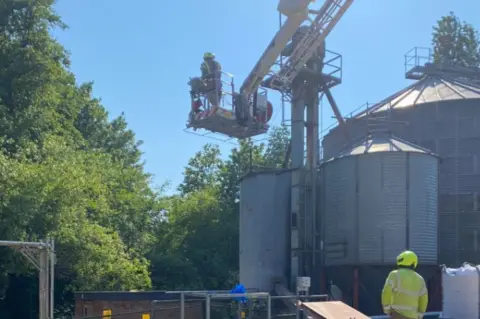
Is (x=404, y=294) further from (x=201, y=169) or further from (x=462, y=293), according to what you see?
(x=201, y=169)

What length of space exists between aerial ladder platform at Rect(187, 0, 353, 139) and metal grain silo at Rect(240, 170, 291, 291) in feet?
18.5

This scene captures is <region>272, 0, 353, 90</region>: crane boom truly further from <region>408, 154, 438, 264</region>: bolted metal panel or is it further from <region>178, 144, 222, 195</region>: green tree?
<region>178, 144, 222, 195</region>: green tree

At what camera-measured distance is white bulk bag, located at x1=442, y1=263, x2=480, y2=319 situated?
15.2 meters

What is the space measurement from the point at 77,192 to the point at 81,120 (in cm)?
2455

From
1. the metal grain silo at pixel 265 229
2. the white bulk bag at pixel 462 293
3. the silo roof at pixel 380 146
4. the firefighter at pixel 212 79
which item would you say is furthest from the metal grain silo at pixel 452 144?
the white bulk bag at pixel 462 293

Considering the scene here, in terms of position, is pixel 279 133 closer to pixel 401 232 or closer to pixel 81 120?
pixel 81 120

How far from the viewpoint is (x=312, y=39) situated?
25594mm

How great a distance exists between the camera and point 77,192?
25906 mm

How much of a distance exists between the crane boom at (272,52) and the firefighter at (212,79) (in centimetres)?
155

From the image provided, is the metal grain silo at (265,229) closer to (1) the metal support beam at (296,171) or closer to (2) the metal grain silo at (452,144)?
Answer: (1) the metal support beam at (296,171)

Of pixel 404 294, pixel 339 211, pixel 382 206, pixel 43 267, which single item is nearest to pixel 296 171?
pixel 339 211

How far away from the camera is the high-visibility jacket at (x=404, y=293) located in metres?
7.78

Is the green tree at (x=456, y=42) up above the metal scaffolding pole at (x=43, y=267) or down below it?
above

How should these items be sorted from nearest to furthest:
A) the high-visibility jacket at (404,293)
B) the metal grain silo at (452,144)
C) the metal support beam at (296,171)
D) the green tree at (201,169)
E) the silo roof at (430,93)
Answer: the high-visibility jacket at (404,293)
the metal grain silo at (452,144)
the metal support beam at (296,171)
the silo roof at (430,93)
the green tree at (201,169)
